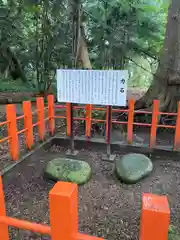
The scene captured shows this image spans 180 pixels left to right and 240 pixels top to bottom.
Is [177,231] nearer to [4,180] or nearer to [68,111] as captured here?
[4,180]

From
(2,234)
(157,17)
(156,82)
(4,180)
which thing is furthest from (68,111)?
(157,17)

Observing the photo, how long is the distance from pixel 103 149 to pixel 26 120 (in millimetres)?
1617

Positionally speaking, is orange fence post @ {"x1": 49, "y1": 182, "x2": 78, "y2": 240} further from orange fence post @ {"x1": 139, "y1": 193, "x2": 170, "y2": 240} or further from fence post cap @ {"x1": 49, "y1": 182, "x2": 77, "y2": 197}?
orange fence post @ {"x1": 139, "y1": 193, "x2": 170, "y2": 240}

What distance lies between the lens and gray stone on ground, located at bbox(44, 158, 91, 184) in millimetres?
3170

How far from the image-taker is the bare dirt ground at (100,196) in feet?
7.82

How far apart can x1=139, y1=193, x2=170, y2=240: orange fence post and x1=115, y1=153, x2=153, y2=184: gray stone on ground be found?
2482 millimetres

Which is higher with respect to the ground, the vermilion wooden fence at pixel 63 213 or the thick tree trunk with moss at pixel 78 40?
the thick tree trunk with moss at pixel 78 40

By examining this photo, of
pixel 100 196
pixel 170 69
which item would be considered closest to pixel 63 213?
pixel 100 196

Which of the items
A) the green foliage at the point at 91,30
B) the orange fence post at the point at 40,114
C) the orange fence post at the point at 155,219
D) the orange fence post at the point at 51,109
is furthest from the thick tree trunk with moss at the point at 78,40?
the orange fence post at the point at 155,219

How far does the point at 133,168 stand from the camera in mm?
3357

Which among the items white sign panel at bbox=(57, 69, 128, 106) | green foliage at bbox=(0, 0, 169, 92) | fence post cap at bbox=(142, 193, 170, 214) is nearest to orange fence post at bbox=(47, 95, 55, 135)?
white sign panel at bbox=(57, 69, 128, 106)

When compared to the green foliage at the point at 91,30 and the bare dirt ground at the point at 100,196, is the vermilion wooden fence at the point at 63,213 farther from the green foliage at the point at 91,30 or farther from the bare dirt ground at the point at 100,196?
the green foliage at the point at 91,30

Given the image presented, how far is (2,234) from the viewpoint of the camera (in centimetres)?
108

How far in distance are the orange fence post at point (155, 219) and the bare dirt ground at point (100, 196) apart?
1649mm
